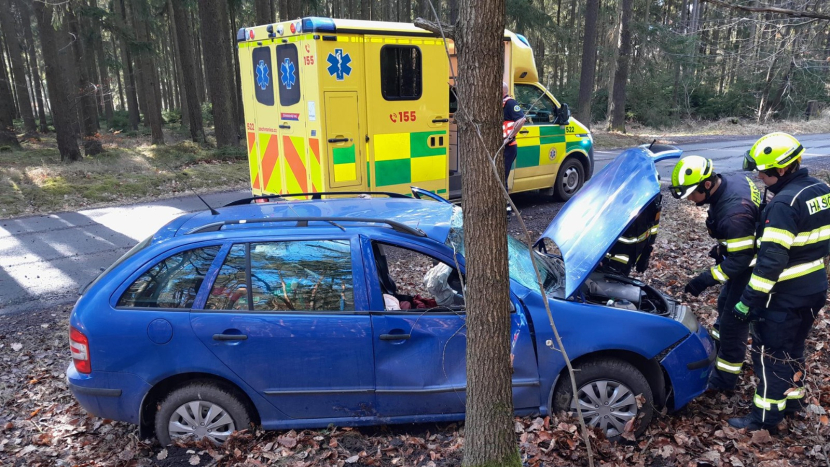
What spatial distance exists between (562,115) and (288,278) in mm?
7617

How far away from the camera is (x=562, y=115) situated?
1014 cm

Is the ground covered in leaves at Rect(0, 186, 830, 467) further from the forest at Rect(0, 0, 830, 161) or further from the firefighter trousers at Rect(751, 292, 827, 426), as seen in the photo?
the forest at Rect(0, 0, 830, 161)

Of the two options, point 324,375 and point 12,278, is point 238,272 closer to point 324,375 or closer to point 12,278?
point 324,375

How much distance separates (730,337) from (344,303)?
9.39ft

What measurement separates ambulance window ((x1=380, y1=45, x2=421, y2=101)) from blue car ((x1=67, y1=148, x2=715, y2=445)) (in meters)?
4.62

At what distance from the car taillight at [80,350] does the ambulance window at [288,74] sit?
4.80 m

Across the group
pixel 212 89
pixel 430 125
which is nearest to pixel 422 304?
pixel 430 125

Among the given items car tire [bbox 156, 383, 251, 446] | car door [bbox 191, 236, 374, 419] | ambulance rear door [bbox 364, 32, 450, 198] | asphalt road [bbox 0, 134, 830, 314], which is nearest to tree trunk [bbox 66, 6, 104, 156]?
asphalt road [bbox 0, 134, 830, 314]

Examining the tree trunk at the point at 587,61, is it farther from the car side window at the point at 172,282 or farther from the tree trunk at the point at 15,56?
the car side window at the point at 172,282

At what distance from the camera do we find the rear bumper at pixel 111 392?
142 inches

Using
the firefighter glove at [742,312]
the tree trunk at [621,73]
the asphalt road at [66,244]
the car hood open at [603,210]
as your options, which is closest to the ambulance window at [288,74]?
the asphalt road at [66,244]

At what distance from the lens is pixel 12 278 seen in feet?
23.4

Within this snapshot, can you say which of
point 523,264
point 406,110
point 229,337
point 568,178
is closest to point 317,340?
point 229,337

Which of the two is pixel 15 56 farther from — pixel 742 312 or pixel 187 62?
pixel 742 312
